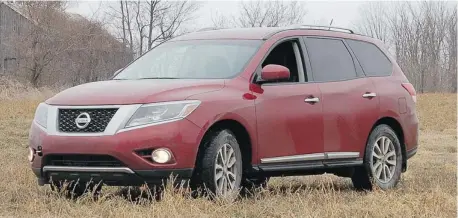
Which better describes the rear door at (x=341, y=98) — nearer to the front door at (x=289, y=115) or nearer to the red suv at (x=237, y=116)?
the red suv at (x=237, y=116)

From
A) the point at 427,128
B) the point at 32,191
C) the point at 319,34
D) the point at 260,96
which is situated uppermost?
the point at 319,34

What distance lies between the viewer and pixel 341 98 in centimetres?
760

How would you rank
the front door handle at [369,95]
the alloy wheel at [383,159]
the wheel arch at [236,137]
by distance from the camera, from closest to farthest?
the wheel arch at [236,137], the front door handle at [369,95], the alloy wheel at [383,159]

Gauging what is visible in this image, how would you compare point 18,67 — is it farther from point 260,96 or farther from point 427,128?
point 260,96

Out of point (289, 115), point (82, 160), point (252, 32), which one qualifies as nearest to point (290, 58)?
point (252, 32)

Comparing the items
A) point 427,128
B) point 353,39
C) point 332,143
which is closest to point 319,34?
point 353,39

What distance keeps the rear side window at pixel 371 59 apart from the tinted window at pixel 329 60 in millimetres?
218

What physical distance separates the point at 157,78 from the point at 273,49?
120 cm

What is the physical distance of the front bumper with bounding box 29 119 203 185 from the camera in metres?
5.80

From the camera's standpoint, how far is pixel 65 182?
251 inches

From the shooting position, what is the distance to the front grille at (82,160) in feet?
19.4

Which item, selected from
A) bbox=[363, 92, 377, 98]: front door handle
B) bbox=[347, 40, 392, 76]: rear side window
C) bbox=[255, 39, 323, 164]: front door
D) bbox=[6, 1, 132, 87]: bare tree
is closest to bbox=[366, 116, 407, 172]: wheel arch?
bbox=[363, 92, 377, 98]: front door handle

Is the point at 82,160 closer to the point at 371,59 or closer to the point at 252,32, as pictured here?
the point at 252,32

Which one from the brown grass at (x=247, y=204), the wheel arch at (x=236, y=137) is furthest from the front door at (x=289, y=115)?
the brown grass at (x=247, y=204)
